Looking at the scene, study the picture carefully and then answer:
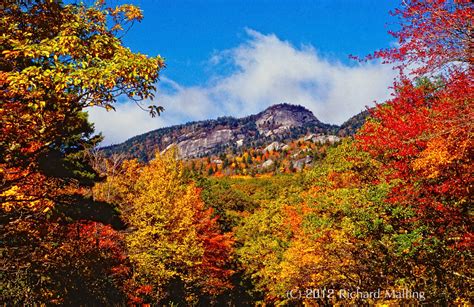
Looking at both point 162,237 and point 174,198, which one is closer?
point 162,237

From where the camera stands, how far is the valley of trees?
6.38 meters

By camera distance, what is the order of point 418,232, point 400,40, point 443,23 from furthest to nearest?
1. point 418,232
2. point 400,40
3. point 443,23

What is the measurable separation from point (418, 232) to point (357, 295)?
6.95 meters

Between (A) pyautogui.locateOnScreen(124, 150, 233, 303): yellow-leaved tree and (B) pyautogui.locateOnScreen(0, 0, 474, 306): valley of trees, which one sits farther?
(A) pyautogui.locateOnScreen(124, 150, 233, 303): yellow-leaved tree

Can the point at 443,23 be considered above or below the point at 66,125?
above

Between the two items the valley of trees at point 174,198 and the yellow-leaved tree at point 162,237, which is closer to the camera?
the valley of trees at point 174,198

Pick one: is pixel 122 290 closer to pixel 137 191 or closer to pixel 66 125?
pixel 137 191

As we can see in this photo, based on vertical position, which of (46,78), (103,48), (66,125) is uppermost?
(103,48)

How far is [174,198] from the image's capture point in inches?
1029

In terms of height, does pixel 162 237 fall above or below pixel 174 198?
below

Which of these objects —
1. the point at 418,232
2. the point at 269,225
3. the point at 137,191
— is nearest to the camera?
the point at 418,232

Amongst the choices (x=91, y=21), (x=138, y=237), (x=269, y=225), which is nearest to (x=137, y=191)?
(x=138, y=237)

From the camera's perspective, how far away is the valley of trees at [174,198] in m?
6.38

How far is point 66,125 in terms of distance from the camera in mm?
6801
